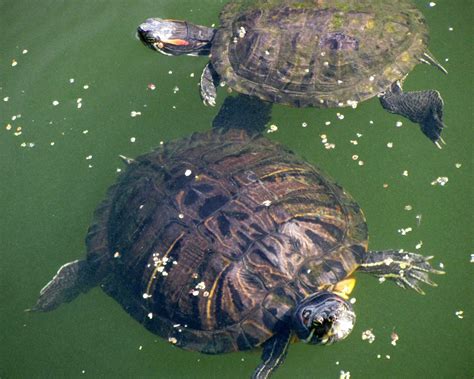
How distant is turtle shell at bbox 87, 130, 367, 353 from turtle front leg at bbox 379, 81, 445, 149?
1.16m

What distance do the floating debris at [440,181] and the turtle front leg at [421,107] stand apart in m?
0.34

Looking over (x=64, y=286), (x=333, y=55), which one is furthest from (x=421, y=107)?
(x=64, y=286)

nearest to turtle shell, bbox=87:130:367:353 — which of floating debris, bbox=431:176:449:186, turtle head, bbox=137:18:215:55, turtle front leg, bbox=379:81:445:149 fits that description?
floating debris, bbox=431:176:449:186

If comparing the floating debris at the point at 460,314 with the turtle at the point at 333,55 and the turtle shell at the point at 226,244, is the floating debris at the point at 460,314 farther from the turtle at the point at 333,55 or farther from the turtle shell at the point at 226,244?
the turtle at the point at 333,55

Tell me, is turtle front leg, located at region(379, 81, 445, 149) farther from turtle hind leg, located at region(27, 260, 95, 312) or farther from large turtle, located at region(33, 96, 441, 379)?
turtle hind leg, located at region(27, 260, 95, 312)

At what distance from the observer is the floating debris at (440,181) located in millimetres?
4629

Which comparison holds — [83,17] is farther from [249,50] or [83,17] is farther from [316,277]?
[316,277]

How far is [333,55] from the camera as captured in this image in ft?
15.0

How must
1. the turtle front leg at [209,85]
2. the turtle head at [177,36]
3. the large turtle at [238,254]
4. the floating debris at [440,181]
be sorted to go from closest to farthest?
1. the large turtle at [238,254]
2. the floating debris at [440,181]
3. the turtle front leg at [209,85]
4. the turtle head at [177,36]

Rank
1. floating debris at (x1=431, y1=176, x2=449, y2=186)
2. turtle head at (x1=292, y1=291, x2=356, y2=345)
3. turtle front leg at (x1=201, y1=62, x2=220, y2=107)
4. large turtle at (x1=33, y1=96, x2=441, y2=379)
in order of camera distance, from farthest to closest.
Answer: turtle front leg at (x1=201, y1=62, x2=220, y2=107) → floating debris at (x1=431, y1=176, x2=449, y2=186) → large turtle at (x1=33, y1=96, x2=441, y2=379) → turtle head at (x1=292, y1=291, x2=356, y2=345)

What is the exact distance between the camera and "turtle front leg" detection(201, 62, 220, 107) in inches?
209

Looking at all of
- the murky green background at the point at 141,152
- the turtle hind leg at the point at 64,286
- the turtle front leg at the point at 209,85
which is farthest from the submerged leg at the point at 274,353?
the turtle front leg at the point at 209,85

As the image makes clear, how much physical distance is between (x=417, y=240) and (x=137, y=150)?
2972mm

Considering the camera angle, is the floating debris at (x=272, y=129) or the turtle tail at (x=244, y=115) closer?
the turtle tail at (x=244, y=115)
